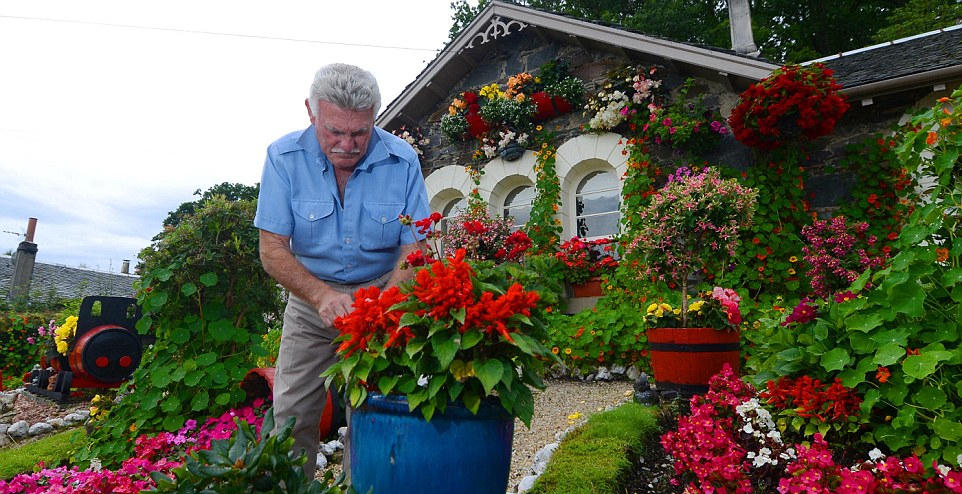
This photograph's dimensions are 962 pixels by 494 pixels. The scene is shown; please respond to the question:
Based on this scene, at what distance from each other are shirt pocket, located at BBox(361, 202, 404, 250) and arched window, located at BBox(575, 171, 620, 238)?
5.03m

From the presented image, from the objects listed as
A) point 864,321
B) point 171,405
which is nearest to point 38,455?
point 171,405

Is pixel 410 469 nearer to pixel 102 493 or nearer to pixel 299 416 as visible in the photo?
pixel 299 416

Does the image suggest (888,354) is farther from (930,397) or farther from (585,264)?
(585,264)

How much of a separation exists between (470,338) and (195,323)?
240cm

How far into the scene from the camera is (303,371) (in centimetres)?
189

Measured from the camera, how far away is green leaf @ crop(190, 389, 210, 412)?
284 cm

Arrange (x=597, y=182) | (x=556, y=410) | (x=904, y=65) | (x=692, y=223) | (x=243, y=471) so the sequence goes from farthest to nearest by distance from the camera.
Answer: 1. (x=597, y=182)
2. (x=904, y=65)
3. (x=692, y=223)
4. (x=556, y=410)
5. (x=243, y=471)

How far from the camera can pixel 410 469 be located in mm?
1383

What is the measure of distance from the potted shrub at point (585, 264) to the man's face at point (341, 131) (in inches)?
180

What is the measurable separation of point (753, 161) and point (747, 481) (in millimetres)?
4471

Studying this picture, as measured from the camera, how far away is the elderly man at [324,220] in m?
1.84

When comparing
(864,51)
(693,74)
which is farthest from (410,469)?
(864,51)

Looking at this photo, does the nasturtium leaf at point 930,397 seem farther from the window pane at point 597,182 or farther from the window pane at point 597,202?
the window pane at point 597,182

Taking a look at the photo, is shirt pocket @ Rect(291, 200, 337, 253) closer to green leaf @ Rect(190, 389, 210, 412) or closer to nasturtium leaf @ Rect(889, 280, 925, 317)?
green leaf @ Rect(190, 389, 210, 412)
